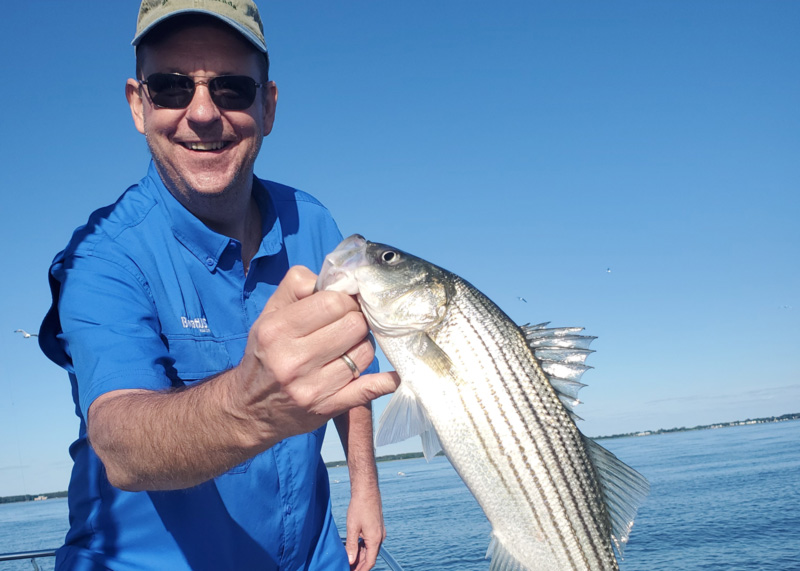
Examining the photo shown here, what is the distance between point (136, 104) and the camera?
148 inches

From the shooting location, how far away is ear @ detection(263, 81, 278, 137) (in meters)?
4.06

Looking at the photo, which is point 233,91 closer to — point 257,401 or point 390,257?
point 390,257

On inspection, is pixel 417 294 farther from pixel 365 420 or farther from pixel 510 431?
pixel 365 420

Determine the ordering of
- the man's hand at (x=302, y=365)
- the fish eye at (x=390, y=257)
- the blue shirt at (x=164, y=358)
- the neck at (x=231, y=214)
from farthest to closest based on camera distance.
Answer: the neck at (x=231, y=214) < the fish eye at (x=390, y=257) < the blue shirt at (x=164, y=358) < the man's hand at (x=302, y=365)

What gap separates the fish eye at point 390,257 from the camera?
293cm

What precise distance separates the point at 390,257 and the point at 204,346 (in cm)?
115

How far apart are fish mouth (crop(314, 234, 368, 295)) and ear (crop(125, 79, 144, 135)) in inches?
71.5

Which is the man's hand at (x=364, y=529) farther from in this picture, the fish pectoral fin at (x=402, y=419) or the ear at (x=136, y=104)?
the ear at (x=136, y=104)

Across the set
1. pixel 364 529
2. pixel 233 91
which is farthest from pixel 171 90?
pixel 364 529

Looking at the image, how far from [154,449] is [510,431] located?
5.08ft

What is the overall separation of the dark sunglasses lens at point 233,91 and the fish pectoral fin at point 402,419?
2.00m

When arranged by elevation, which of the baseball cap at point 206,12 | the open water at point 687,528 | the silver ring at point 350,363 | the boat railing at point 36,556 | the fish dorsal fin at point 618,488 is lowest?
the open water at point 687,528

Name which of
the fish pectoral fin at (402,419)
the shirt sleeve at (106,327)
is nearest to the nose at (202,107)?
the shirt sleeve at (106,327)

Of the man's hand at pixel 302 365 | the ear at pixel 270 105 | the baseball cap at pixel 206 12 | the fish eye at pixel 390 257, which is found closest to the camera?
the man's hand at pixel 302 365
